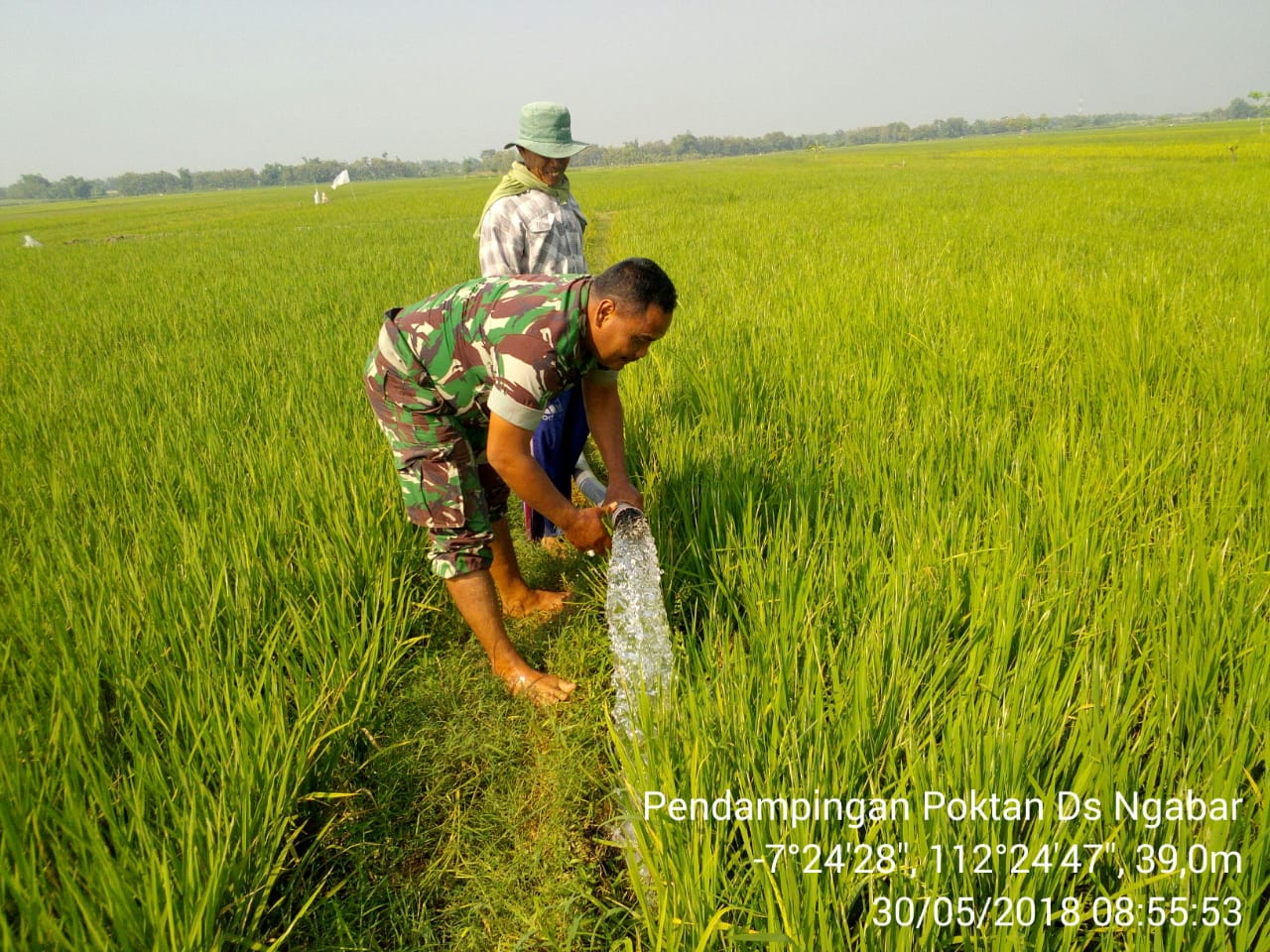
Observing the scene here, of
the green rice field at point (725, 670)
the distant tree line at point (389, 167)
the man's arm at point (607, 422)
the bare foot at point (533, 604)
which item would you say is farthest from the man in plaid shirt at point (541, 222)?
the distant tree line at point (389, 167)

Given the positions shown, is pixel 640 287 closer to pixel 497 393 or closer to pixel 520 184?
pixel 497 393

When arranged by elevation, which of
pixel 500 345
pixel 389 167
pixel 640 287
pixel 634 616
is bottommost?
pixel 634 616

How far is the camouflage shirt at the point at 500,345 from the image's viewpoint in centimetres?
153

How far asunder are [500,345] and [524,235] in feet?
3.55

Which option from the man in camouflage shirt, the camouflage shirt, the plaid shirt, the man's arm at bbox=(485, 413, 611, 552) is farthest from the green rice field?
the plaid shirt

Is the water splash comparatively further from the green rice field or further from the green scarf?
the green scarf

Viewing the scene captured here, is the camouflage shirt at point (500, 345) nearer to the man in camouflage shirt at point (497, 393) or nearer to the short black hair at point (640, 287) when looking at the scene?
the man in camouflage shirt at point (497, 393)

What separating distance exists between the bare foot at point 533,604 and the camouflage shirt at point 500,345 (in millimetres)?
805

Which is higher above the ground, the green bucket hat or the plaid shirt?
the green bucket hat

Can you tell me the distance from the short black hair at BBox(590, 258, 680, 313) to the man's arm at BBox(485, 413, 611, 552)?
37 centimetres

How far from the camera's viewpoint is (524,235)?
2480mm

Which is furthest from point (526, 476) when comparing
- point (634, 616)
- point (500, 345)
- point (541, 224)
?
point (541, 224)

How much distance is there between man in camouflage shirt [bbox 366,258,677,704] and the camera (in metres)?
1.52

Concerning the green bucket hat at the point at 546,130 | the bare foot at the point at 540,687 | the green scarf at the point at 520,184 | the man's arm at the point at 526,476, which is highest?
the green bucket hat at the point at 546,130
